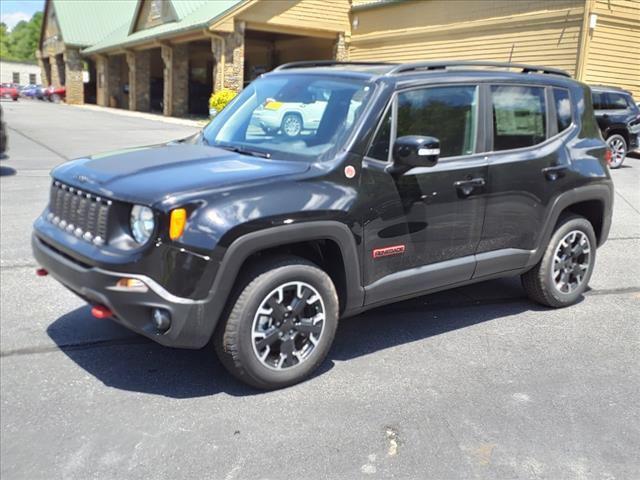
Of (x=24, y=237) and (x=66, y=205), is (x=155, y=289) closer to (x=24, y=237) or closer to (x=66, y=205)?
A: (x=66, y=205)

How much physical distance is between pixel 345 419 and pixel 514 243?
2113 mm

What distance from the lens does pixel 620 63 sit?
18266 millimetres

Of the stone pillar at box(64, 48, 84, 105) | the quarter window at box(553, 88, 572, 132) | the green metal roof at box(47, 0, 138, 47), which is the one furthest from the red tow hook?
the green metal roof at box(47, 0, 138, 47)

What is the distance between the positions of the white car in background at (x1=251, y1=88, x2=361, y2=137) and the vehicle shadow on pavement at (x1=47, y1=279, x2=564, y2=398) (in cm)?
152

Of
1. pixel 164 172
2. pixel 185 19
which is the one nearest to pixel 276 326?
pixel 164 172

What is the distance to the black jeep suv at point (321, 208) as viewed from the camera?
3354 mm

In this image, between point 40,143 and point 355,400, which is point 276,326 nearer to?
point 355,400

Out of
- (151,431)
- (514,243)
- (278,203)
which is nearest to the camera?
(151,431)

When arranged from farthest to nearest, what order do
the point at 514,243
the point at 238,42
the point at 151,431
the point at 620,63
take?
1. the point at 238,42
2. the point at 620,63
3. the point at 514,243
4. the point at 151,431

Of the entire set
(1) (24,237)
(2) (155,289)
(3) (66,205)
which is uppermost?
(3) (66,205)

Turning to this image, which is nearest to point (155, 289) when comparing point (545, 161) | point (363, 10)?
point (545, 161)

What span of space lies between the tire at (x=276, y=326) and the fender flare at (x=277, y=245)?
0.38 feet

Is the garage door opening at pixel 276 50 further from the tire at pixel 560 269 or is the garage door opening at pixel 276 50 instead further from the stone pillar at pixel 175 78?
the tire at pixel 560 269

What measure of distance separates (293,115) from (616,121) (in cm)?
1288
